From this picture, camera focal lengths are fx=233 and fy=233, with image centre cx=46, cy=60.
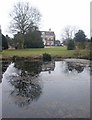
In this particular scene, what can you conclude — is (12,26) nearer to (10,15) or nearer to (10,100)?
(10,15)

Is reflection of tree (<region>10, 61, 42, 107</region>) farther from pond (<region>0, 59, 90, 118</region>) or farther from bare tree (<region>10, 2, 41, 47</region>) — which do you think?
bare tree (<region>10, 2, 41, 47</region>)

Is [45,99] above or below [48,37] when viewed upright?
below

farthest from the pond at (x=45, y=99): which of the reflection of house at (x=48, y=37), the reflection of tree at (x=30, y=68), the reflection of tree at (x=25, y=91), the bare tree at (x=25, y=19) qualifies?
the reflection of house at (x=48, y=37)

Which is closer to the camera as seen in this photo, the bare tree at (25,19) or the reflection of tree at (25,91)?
the reflection of tree at (25,91)

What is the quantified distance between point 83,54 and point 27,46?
19.5m

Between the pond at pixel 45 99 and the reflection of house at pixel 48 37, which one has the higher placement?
the reflection of house at pixel 48 37

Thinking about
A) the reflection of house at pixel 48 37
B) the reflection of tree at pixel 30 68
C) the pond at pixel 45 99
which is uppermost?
the reflection of house at pixel 48 37

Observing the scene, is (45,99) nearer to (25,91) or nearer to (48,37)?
(25,91)

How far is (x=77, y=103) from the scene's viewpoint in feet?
37.4

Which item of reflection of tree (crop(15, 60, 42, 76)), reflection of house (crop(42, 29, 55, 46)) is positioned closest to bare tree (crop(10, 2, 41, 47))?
reflection of tree (crop(15, 60, 42, 76))

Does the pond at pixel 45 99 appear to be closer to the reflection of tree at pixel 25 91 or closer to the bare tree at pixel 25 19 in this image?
the reflection of tree at pixel 25 91

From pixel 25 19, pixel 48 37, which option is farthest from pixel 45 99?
pixel 48 37

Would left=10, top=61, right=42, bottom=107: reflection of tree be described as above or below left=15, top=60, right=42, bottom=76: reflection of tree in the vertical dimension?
below

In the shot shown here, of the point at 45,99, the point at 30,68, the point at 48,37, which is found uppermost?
the point at 48,37
